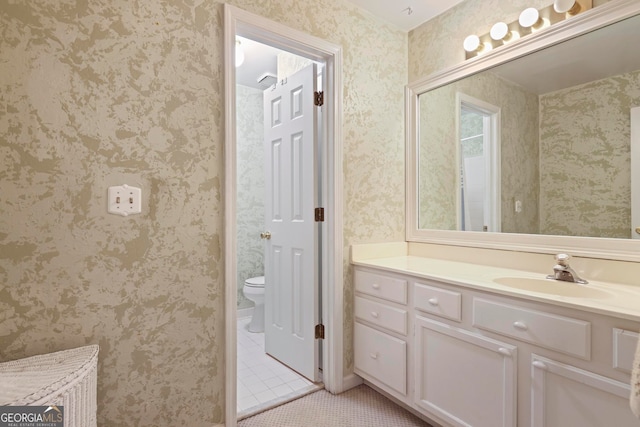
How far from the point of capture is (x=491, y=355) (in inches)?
54.4

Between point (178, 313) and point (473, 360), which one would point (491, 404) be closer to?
point (473, 360)

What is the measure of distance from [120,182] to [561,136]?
84.9 inches

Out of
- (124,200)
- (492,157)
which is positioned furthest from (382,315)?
(124,200)

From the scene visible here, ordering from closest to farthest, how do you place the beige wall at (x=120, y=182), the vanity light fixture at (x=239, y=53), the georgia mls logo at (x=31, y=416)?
the georgia mls logo at (x=31, y=416) < the beige wall at (x=120, y=182) < the vanity light fixture at (x=239, y=53)

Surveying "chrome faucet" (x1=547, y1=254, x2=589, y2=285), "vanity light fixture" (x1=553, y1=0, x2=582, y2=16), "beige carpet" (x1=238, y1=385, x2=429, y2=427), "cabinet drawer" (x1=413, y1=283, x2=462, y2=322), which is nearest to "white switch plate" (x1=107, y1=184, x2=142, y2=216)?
"beige carpet" (x1=238, y1=385, x2=429, y2=427)

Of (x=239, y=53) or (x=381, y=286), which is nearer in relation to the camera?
(x=381, y=286)

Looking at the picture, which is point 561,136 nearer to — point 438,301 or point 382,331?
point 438,301

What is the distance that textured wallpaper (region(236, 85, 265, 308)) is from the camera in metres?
3.63

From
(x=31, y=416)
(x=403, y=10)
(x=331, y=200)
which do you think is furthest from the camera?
(x=403, y=10)

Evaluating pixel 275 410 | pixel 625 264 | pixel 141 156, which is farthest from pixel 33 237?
pixel 625 264

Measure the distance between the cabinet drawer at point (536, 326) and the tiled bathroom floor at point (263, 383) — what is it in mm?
1212

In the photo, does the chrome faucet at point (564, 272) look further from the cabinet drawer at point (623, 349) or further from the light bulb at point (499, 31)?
the light bulb at point (499, 31)

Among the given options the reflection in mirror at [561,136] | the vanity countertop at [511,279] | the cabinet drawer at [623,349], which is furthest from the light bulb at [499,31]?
the cabinet drawer at [623,349]

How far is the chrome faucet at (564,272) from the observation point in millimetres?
1482
